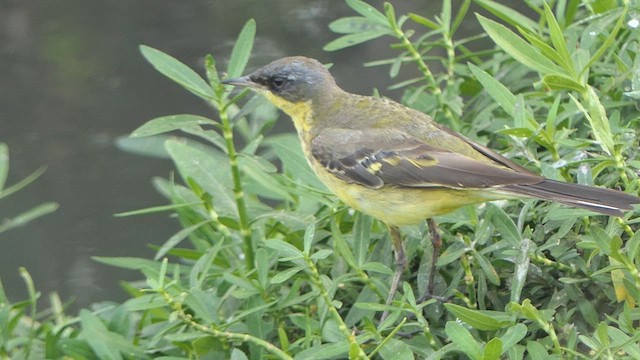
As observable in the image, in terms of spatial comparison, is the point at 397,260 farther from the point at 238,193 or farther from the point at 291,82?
the point at 291,82

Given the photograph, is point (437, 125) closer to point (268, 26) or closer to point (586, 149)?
point (586, 149)

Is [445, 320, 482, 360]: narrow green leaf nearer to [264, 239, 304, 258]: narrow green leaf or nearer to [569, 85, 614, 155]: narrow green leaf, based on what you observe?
[264, 239, 304, 258]: narrow green leaf

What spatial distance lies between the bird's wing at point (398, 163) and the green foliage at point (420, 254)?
0.10 meters

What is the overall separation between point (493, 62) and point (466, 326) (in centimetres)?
150

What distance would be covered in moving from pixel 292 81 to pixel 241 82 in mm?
295

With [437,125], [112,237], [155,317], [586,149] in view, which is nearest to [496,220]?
[586,149]

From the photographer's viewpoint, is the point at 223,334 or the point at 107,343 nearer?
the point at 223,334

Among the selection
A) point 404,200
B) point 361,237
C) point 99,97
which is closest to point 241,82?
point 404,200

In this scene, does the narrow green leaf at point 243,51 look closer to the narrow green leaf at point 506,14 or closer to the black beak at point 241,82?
the black beak at point 241,82

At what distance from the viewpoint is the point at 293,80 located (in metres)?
4.68

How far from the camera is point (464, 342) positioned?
3.00m

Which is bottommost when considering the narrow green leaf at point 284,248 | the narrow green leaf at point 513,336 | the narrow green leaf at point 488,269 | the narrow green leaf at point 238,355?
the narrow green leaf at point 238,355

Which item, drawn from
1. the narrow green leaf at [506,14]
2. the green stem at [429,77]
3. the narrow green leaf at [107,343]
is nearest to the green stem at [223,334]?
the narrow green leaf at [107,343]

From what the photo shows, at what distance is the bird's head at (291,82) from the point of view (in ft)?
15.3
